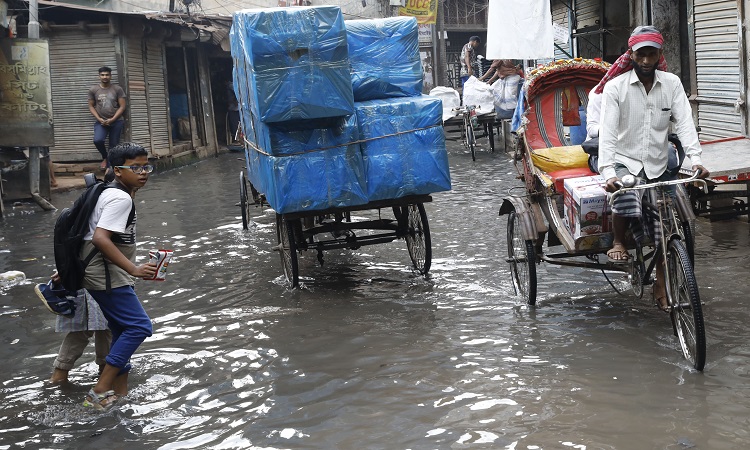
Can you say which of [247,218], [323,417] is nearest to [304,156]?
[323,417]

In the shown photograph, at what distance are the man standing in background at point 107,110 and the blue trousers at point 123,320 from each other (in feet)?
40.5

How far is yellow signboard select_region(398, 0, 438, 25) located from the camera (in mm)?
32844

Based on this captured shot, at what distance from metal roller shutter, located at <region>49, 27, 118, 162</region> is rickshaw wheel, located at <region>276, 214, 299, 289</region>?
1226cm

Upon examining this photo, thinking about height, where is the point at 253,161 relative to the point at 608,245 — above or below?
above

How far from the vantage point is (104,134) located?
1723 centimetres

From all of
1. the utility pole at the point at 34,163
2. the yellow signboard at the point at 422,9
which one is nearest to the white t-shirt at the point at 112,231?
the utility pole at the point at 34,163

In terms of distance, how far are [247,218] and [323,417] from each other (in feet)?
22.7

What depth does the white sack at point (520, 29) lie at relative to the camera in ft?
51.0

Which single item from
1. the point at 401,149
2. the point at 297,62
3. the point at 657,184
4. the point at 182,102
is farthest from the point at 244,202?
the point at 182,102

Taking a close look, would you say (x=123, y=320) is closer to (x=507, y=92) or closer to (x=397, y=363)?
(x=397, y=363)

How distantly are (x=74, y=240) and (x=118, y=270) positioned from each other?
0.31 meters

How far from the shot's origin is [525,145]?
7.63 m

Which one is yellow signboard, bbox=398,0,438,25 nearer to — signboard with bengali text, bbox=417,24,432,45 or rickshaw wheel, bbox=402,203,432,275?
signboard with bengali text, bbox=417,24,432,45

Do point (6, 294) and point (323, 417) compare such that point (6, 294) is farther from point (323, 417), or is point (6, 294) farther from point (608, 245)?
point (608, 245)
